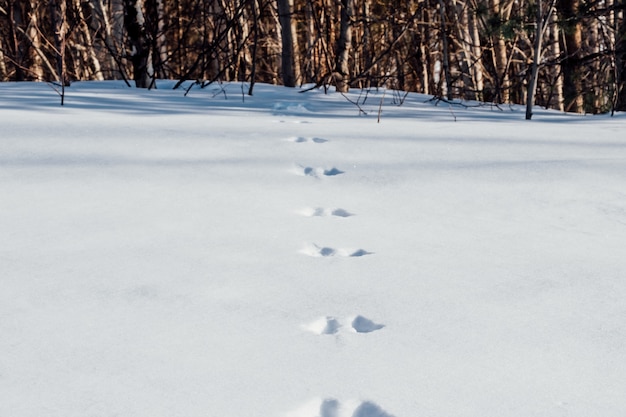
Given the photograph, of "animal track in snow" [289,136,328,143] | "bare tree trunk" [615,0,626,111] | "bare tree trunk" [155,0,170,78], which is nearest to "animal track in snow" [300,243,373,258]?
"animal track in snow" [289,136,328,143]

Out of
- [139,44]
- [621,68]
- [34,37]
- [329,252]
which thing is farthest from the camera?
[34,37]

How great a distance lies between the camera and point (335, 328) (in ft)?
4.85

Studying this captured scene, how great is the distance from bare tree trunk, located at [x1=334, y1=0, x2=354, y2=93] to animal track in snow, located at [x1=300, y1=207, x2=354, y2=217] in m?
3.44

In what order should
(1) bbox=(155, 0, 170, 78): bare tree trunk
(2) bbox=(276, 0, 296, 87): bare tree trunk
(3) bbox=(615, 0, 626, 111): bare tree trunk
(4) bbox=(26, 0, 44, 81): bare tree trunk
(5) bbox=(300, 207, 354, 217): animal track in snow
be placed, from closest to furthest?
(5) bbox=(300, 207, 354, 217): animal track in snow < (4) bbox=(26, 0, 44, 81): bare tree trunk < (1) bbox=(155, 0, 170, 78): bare tree trunk < (3) bbox=(615, 0, 626, 111): bare tree trunk < (2) bbox=(276, 0, 296, 87): bare tree trunk

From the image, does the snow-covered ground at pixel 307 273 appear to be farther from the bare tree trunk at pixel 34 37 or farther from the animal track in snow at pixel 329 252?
the bare tree trunk at pixel 34 37

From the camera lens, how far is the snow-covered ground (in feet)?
4.01

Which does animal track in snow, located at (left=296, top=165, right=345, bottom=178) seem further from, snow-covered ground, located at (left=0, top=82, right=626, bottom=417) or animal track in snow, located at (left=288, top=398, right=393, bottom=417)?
animal track in snow, located at (left=288, top=398, right=393, bottom=417)

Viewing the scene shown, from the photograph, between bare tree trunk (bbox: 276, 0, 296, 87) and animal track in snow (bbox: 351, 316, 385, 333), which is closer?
animal track in snow (bbox: 351, 316, 385, 333)

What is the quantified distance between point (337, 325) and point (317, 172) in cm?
133

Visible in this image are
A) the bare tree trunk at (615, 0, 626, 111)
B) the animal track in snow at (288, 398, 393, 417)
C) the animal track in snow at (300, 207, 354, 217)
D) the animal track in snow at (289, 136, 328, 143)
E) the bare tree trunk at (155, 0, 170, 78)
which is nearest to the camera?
the animal track in snow at (288, 398, 393, 417)

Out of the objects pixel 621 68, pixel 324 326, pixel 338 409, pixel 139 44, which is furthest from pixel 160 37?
pixel 338 409

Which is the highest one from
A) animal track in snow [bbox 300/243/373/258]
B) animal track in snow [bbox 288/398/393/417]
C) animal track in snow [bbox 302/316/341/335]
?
animal track in snow [bbox 300/243/373/258]

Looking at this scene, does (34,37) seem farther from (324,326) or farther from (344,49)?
(324,326)

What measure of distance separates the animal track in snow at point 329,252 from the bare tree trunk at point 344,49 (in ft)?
12.5
